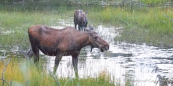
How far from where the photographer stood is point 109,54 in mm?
14188

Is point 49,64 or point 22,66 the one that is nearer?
point 22,66

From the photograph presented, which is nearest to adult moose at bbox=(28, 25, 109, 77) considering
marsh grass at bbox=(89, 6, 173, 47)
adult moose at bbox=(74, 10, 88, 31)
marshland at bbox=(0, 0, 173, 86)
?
marshland at bbox=(0, 0, 173, 86)

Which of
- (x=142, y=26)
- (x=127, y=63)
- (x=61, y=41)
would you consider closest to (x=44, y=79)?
(x=61, y=41)

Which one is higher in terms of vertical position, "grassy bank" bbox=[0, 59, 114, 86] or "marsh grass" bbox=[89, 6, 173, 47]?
"grassy bank" bbox=[0, 59, 114, 86]

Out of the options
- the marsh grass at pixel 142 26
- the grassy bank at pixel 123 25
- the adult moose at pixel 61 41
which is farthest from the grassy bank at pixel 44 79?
the marsh grass at pixel 142 26

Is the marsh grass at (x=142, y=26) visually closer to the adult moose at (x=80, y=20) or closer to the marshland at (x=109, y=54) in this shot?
the marshland at (x=109, y=54)

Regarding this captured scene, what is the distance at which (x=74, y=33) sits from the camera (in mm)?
9273

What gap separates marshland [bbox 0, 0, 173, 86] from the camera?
27.0 feet

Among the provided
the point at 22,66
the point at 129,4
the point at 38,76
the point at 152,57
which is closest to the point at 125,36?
the point at 152,57

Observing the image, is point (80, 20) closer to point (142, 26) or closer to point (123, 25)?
point (123, 25)

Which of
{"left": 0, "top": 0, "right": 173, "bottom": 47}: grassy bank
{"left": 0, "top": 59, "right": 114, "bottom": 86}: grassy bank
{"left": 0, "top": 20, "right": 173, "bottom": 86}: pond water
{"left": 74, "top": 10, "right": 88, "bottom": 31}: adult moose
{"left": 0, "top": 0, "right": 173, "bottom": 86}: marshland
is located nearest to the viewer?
{"left": 0, "top": 59, "right": 114, "bottom": 86}: grassy bank

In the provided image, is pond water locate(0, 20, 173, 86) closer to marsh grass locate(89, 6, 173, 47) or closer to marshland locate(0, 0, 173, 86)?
marshland locate(0, 0, 173, 86)

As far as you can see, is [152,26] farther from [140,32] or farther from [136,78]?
[136,78]

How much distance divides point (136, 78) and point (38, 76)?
3.27m
